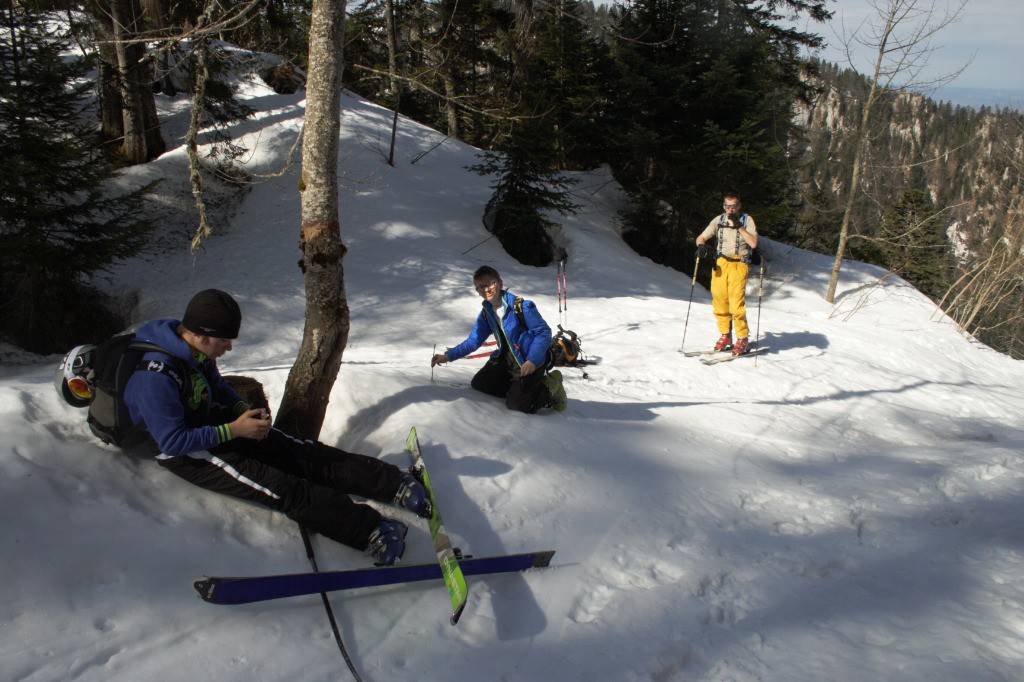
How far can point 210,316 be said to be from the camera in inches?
136

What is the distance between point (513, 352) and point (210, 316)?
9.87ft

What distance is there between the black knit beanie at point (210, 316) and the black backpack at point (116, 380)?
0.72 feet

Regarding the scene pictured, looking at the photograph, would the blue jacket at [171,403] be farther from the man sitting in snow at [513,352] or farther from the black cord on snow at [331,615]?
the man sitting in snow at [513,352]

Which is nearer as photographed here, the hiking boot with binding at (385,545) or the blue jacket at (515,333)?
the hiking boot with binding at (385,545)

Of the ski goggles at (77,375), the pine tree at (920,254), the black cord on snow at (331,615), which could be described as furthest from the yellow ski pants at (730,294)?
the pine tree at (920,254)

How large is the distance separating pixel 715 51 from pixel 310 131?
15.3m

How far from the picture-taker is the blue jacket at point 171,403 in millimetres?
3299

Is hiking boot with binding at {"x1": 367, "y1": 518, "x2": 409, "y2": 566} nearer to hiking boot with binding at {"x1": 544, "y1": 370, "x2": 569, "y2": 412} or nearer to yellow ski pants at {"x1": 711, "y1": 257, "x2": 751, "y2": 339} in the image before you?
hiking boot with binding at {"x1": 544, "y1": 370, "x2": 569, "y2": 412}

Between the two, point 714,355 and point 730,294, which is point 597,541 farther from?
point 730,294

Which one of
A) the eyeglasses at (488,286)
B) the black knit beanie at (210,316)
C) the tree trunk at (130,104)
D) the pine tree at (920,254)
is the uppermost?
the tree trunk at (130,104)

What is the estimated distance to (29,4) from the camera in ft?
28.9

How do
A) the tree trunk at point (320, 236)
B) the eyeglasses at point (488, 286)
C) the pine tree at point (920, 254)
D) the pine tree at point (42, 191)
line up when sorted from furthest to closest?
the pine tree at point (920, 254) → the pine tree at point (42, 191) → the eyeglasses at point (488, 286) → the tree trunk at point (320, 236)

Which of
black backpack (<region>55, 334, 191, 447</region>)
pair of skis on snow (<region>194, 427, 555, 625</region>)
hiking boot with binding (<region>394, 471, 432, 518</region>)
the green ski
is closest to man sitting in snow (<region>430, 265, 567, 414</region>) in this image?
the green ski

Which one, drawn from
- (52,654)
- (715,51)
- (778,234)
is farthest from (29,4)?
(778,234)
